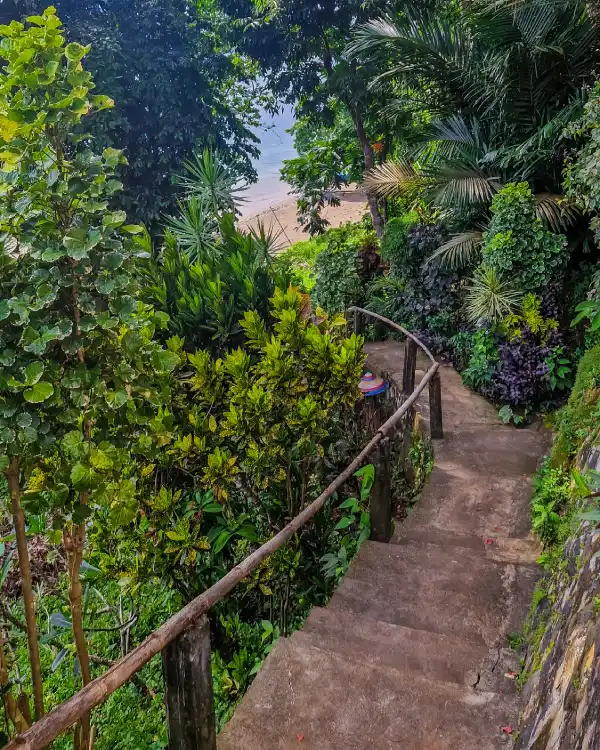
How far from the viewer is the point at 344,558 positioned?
377cm

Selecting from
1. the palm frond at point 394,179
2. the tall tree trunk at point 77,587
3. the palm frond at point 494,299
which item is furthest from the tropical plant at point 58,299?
the palm frond at point 394,179

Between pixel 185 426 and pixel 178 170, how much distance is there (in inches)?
391

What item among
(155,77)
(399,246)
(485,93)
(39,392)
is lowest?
(39,392)

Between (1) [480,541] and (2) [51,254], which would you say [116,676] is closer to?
(2) [51,254]

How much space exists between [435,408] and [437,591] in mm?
2607

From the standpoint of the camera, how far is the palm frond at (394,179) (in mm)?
7418

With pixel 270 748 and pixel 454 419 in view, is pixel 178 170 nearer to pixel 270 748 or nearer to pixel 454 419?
pixel 454 419

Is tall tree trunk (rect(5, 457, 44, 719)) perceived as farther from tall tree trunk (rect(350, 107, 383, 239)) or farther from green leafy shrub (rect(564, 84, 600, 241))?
tall tree trunk (rect(350, 107, 383, 239))

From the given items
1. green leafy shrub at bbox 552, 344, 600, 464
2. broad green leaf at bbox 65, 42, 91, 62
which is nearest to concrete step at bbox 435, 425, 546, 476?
green leafy shrub at bbox 552, 344, 600, 464

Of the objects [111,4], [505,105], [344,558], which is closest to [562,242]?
[505,105]

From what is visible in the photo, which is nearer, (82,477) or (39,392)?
(39,392)

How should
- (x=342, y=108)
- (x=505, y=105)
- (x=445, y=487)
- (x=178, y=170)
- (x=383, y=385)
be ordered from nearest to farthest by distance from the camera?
(x=445, y=487) → (x=383, y=385) → (x=505, y=105) → (x=342, y=108) → (x=178, y=170)

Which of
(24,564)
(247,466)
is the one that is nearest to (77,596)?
(24,564)

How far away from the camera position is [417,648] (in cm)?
259
